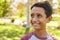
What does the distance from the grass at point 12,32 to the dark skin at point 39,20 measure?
471 centimetres

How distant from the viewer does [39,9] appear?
1.52 m

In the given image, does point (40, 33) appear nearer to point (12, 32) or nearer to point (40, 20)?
point (40, 20)

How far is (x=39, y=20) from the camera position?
1.50 m

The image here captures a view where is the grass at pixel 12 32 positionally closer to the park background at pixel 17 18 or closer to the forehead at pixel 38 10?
the park background at pixel 17 18

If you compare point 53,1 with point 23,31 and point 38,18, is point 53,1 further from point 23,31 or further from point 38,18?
point 38,18

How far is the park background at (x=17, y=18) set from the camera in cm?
692

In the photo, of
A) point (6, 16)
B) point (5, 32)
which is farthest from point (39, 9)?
point (6, 16)

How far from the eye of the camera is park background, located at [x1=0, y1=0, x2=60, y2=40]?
6.92m

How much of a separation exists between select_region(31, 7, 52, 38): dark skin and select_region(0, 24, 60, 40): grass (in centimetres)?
471

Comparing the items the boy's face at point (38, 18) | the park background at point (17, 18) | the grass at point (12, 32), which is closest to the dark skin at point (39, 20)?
the boy's face at point (38, 18)

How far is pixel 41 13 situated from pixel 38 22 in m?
0.07

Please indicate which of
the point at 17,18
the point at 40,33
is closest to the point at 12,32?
the point at 17,18

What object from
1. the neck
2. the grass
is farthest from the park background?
the neck

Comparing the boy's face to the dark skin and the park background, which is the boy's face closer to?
the dark skin
